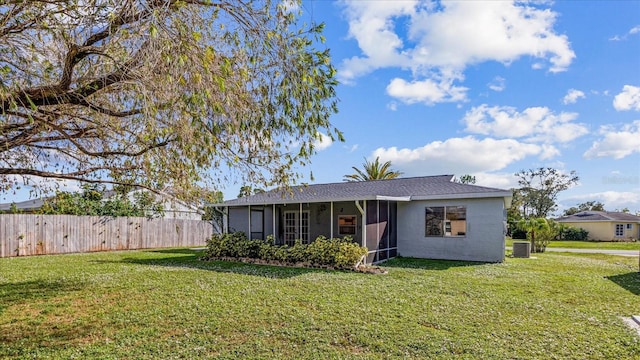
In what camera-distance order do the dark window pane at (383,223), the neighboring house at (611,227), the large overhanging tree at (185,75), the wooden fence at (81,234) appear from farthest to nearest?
the neighboring house at (611,227)
the wooden fence at (81,234)
the dark window pane at (383,223)
the large overhanging tree at (185,75)

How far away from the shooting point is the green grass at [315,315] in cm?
458

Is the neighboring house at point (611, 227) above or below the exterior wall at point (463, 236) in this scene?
below

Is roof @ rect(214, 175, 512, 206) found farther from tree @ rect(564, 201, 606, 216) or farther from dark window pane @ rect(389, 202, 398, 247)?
tree @ rect(564, 201, 606, 216)

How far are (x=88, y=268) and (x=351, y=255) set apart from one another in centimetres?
822

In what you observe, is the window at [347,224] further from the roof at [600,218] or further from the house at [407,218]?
the roof at [600,218]

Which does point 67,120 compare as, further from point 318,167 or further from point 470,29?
point 470,29

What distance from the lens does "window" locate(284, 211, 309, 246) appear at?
1555 centimetres

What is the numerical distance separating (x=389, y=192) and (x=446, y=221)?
240cm

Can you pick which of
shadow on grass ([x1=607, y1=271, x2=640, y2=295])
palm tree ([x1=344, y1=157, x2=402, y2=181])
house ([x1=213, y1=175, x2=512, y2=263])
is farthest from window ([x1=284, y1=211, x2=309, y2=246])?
palm tree ([x1=344, y1=157, x2=402, y2=181])

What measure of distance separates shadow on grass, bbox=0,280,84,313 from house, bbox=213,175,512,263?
644 centimetres

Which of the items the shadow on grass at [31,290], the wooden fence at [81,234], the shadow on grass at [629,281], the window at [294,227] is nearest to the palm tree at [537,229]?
the shadow on grass at [629,281]

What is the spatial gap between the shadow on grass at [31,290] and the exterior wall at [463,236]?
10.9m

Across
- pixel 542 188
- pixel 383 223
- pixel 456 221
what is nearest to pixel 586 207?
pixel 542 188

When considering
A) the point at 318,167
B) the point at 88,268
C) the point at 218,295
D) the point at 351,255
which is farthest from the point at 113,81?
the point at 88,268
